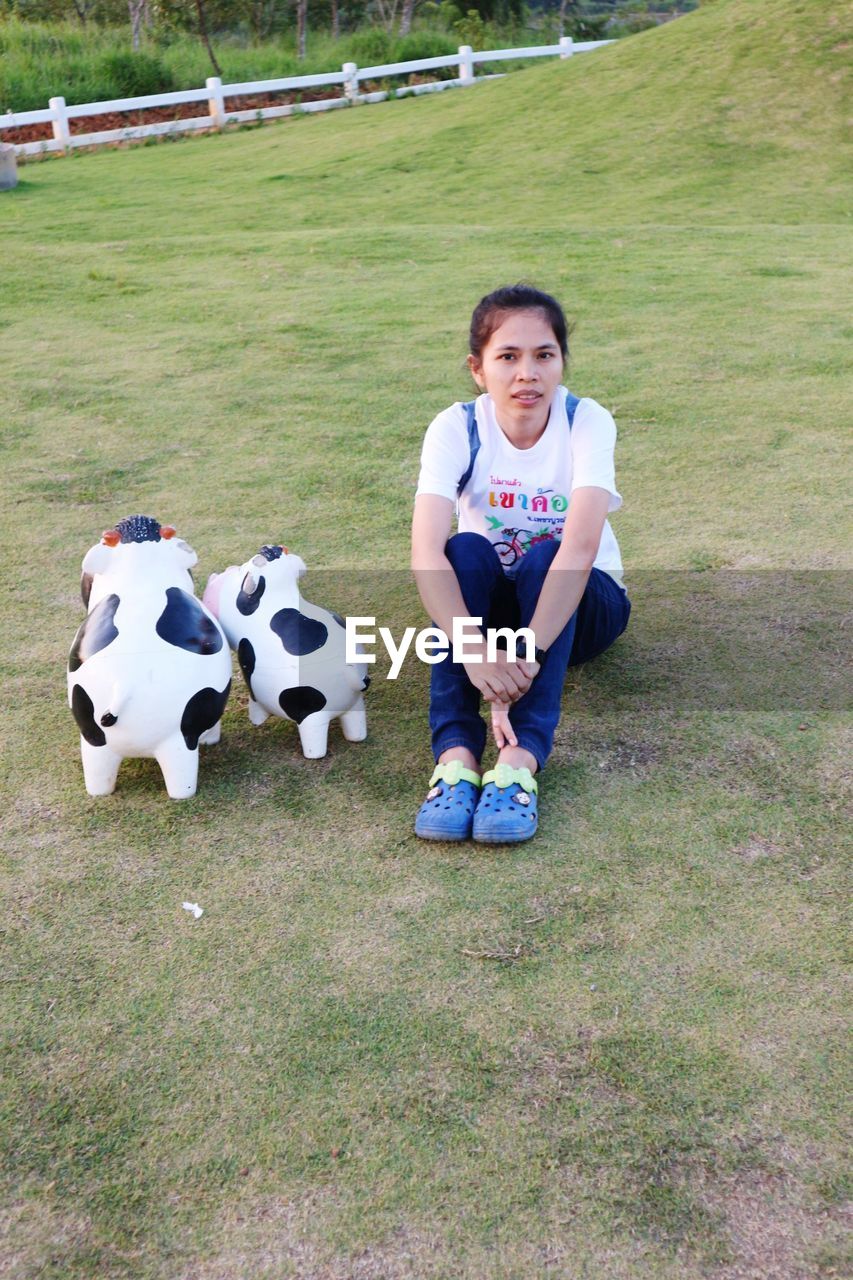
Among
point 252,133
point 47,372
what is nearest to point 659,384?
point 47,372

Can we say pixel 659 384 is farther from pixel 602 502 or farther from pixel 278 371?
pixel 602 502

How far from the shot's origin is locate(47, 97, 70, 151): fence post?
13633 millimetres

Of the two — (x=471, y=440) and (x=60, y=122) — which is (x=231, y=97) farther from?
(x=471, y=440)

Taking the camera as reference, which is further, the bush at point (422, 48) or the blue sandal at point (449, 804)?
the bush at point (422, 48)

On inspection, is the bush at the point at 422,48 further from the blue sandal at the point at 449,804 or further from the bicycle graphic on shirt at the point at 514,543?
the blue sandal at the point at 449,804

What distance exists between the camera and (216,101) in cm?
1515

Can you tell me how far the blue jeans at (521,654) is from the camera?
8.11 feet

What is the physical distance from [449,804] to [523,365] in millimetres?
942

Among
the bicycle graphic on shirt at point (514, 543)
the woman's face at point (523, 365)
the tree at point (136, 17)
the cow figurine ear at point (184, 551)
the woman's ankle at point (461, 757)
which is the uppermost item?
the tree at point (136, 17)

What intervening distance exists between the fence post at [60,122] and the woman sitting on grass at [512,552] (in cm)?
1278

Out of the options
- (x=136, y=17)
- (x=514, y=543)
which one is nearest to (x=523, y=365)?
(x=514, y=543)

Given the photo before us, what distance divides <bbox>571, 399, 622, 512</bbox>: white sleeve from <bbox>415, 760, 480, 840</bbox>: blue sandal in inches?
26.4

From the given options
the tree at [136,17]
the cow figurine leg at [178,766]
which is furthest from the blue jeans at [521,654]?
the tree at [136,17]

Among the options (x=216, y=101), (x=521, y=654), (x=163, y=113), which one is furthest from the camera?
(x=163, y=113)
